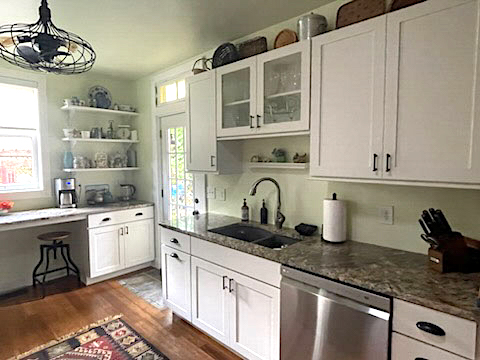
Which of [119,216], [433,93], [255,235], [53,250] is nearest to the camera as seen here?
[433,93]

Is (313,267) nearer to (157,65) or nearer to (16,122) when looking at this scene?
(157,65)

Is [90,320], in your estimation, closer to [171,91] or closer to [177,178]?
[177,178]

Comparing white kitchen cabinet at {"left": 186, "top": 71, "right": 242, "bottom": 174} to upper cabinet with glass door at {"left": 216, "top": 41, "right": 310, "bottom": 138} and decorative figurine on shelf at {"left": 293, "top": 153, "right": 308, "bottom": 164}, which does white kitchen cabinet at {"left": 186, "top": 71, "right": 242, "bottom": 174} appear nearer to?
upper cabinet with glass door at {"left": 216, "top": 41, "right": 310, "bottom": 138}

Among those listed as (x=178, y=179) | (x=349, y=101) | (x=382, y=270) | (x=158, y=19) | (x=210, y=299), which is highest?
(x=158, y=19)

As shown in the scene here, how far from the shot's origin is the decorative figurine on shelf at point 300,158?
2.25 meters

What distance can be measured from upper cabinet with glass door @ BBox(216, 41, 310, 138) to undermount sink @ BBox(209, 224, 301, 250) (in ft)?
2.64

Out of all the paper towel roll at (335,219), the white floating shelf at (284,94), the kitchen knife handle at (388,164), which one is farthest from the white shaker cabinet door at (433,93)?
the white floating shelf at (284,94)

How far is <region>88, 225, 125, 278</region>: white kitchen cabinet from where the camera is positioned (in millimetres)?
3352

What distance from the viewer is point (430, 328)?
47.2 inches

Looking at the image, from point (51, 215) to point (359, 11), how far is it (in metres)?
3.28

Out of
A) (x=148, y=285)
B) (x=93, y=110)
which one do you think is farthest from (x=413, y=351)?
(x=93, y=110)

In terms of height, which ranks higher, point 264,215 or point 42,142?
point 42,142

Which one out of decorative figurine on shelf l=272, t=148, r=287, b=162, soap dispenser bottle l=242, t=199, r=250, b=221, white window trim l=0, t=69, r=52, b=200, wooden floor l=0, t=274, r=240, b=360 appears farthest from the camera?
white window trim l=0, t=69, r=52, b=200

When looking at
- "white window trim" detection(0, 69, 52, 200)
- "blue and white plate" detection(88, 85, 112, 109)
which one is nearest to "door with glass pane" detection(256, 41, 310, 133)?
"blue and white plate" detection(88, 85, 112, 109)
